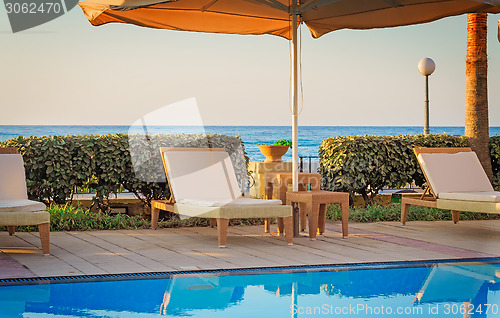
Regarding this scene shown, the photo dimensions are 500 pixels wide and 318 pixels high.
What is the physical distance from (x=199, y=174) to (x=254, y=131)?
90.0 ft

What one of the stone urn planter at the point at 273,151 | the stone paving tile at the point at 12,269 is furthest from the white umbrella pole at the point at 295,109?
the stone urn planter at the point at 273,151

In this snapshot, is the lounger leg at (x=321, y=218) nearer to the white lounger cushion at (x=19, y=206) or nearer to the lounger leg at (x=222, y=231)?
the lounger leg at (x=222, y=231)

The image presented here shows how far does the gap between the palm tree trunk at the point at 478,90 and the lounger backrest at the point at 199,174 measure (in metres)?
4.51

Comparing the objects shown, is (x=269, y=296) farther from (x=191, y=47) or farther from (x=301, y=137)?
(x=301, y=137)

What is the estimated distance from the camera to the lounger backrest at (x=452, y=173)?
8.08 m

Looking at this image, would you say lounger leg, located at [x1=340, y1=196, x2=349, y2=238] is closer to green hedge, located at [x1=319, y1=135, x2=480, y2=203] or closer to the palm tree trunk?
green hedge, located at [x1=319, y1=135, x2=480, y2=203]

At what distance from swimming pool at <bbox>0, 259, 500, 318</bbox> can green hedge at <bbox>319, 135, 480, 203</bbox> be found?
4.11m

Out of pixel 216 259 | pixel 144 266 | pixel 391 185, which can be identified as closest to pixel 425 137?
pixel 391 185

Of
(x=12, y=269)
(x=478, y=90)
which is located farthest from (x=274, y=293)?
(x=478, y=90)

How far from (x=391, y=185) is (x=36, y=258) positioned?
5.85 metres

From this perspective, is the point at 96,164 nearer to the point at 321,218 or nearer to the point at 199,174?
the point at 199,174

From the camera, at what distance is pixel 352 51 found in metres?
33.0

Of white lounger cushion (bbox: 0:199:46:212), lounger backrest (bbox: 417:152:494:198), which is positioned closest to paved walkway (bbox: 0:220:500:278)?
white lounger cushion (bbox: 0:199:46:212)

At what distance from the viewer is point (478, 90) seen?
33.4ft
